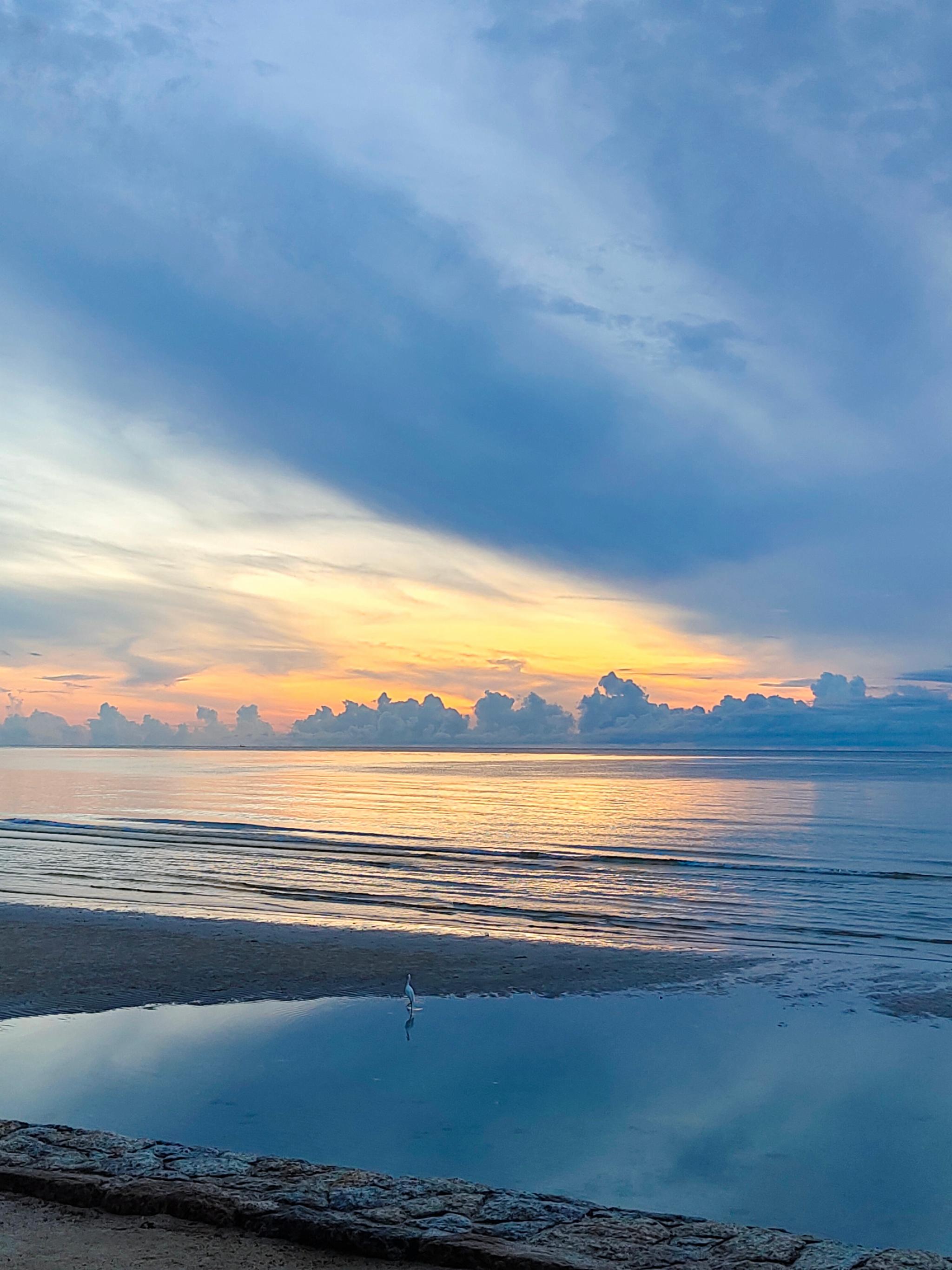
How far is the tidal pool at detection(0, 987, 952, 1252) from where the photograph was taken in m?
7.43

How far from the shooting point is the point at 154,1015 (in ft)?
39.6

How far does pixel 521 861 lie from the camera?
96.9 ft

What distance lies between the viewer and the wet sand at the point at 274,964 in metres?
13.4

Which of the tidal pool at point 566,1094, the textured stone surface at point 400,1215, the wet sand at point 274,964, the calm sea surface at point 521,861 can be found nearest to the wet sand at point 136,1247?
the textured stone surface at point 400,1215

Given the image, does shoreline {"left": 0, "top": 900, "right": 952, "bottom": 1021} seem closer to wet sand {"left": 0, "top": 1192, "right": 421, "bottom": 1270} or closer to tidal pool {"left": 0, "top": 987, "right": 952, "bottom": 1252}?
tidal pool {"left": 0, "top": 987, "right": 952, "bottom": 1252}

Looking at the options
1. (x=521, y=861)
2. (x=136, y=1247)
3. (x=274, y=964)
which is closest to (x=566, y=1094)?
(x=136, y=1247)

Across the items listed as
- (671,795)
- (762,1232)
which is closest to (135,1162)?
(762,1232)

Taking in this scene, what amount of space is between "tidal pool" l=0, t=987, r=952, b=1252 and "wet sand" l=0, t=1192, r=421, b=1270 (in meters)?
1.80

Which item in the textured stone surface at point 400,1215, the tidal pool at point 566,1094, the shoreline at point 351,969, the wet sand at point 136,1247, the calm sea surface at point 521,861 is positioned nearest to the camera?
the wet sand at point 136,1247

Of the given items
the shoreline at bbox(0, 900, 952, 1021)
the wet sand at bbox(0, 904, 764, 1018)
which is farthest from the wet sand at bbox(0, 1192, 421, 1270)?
the wet sand at bbox(0, 904, 764, 1018)

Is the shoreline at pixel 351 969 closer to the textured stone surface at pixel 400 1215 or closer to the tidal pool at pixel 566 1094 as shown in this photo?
the tidal pool at pixel 566 1094

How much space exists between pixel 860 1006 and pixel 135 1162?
32.6 feet

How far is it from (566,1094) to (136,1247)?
4738 mm

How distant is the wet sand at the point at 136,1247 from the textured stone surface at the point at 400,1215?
0.35ft
